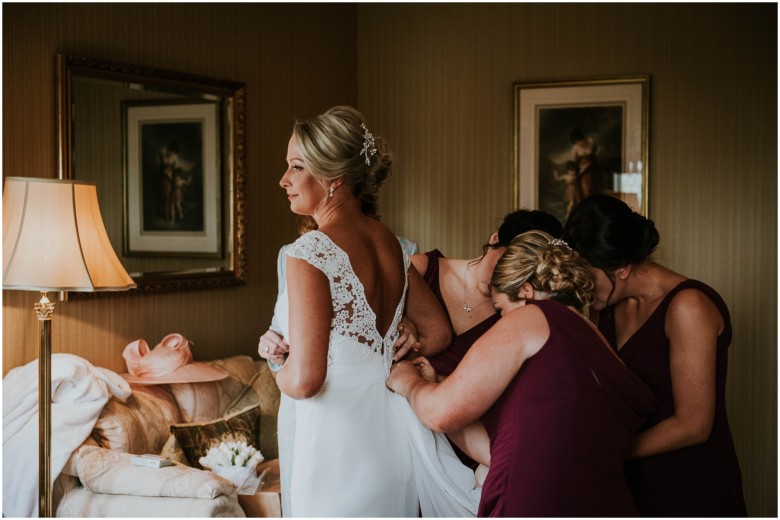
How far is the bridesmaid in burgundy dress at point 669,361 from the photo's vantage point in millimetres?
2080

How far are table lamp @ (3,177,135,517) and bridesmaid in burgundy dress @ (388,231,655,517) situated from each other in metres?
1.42

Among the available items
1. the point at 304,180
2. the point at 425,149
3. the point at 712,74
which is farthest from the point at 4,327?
the point at 712,74

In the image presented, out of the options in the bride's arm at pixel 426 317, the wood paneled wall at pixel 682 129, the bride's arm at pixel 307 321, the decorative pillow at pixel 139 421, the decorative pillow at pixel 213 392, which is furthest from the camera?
the wood paneled wall at pixel 682 129

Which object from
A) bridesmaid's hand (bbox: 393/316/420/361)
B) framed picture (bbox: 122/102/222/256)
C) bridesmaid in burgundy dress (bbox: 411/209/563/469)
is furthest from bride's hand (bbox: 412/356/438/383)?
framed picture (bbox: 122/102/222/256)

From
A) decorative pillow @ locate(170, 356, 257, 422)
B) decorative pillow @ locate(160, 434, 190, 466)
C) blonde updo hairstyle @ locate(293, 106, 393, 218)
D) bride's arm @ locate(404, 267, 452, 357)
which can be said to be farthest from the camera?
decorative pillow @ locate(170, 356, 257, 422)

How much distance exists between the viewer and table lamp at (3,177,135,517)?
8.29 ft

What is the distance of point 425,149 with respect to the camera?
5348mm

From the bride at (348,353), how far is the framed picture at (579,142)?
305cm

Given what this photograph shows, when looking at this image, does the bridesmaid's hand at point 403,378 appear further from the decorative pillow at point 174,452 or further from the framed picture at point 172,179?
the framed picture at point 172,179

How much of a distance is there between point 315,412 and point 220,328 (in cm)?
232

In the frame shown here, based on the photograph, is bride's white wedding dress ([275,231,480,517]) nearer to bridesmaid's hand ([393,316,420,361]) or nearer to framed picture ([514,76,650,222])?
bridesmaid's hand ([393,316,420,361])

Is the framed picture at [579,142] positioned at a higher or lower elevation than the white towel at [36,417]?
higher

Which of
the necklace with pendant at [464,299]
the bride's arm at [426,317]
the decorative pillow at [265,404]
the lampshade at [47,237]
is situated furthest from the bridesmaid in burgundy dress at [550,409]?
the decorative pillow at [265,404]

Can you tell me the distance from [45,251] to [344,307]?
117 centimetres
